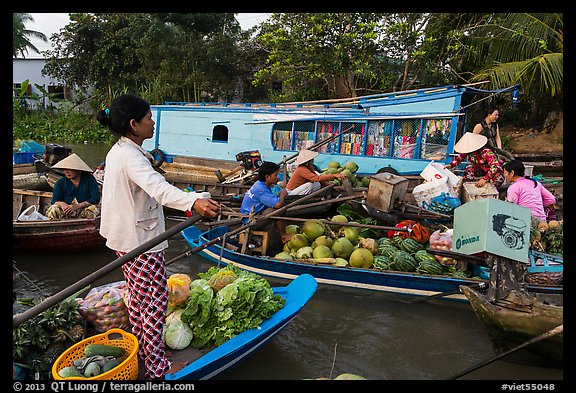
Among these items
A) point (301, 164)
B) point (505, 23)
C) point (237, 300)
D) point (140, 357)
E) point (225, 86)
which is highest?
point (505, 23)

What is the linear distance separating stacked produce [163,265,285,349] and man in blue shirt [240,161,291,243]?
95.0 inches

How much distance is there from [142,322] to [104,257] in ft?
16.5

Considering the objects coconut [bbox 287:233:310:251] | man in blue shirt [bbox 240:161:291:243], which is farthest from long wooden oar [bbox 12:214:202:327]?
coconut [bbox 287:233:310:251]

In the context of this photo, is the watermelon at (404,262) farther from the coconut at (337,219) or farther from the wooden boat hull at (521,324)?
the wooden boat hull at (521,324)

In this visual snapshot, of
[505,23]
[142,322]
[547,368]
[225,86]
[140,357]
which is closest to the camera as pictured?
[142,322]

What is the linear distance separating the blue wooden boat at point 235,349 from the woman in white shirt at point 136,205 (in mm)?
455

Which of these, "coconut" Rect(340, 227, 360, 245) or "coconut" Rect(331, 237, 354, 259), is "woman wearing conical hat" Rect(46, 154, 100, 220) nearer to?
"coconut" Rect(331, 237, 354, 259)

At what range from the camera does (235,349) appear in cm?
336

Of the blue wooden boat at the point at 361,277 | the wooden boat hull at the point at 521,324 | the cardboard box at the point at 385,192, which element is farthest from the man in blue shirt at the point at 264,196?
the wooden boat hull at the point at 521,324

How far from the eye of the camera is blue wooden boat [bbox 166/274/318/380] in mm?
3232

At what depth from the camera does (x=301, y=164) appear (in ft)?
23.4

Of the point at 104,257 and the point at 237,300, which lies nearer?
the point at 237,300

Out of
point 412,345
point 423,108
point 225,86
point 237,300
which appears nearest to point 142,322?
point 237,300

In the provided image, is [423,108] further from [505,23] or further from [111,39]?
[111,39]
